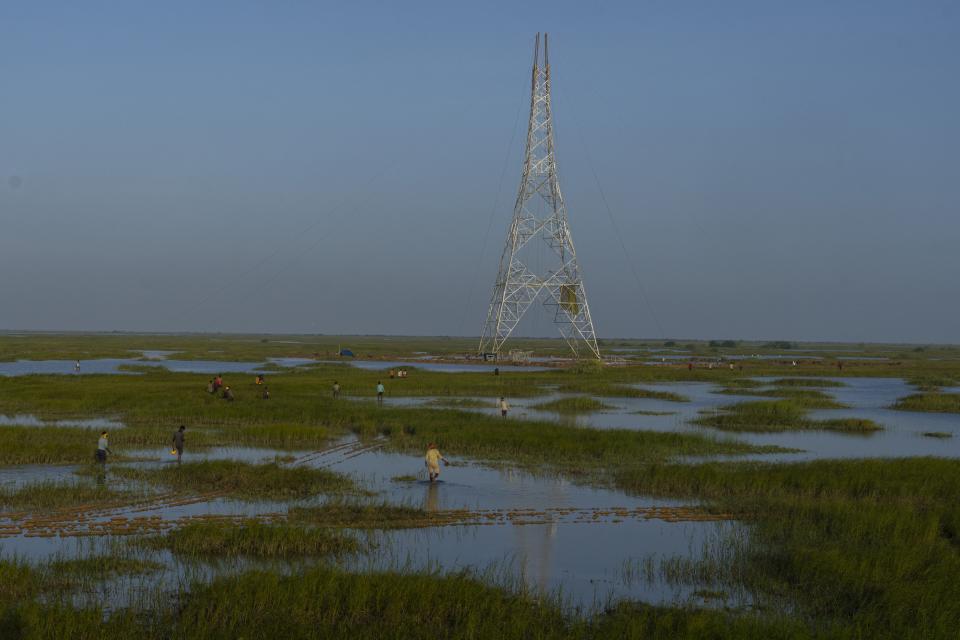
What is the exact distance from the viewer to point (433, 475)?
2141cm

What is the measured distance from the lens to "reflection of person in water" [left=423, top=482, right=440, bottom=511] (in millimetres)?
18391

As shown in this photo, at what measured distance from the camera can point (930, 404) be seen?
148ft

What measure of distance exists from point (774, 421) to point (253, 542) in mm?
28548

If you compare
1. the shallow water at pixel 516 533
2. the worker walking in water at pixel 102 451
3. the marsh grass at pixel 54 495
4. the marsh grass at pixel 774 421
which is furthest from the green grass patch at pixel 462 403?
the marsh grass at pixel 54 495

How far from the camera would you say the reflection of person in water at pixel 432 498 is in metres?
18.4

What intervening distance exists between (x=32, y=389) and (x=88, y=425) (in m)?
15.4

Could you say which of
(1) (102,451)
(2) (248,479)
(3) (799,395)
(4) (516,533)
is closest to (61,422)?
(1) (102,451)

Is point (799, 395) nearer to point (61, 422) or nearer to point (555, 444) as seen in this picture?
point (555, 444)

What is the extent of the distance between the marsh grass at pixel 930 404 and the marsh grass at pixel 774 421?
8.68m

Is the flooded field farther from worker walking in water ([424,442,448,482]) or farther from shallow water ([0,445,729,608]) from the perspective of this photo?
worker walking in water ([424,442,448,482])

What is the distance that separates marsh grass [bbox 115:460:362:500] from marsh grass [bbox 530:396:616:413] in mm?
19353

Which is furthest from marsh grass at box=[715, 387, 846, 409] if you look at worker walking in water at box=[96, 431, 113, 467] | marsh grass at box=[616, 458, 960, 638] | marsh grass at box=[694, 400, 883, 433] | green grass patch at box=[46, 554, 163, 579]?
green grass patch at box=[46, 554, 163, 579]

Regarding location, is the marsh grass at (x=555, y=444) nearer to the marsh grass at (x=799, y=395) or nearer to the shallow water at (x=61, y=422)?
the shallow water at (x=61, y=422)

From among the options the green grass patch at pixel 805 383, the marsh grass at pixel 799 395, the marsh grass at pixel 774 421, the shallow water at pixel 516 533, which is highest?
the green grass patch at pixel 805 383
